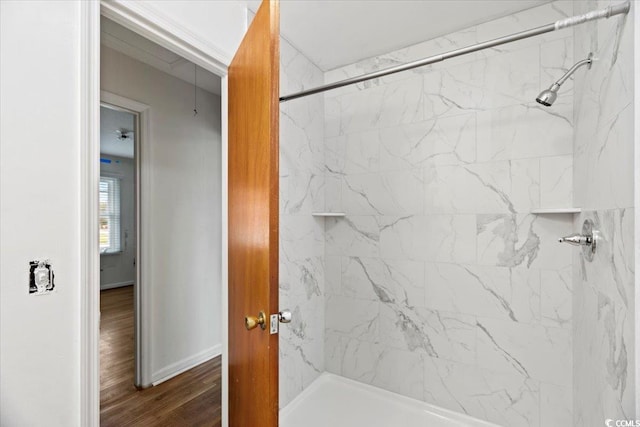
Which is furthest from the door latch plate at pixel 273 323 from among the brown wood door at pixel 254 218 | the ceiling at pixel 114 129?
the ceiling at pixel 114 129

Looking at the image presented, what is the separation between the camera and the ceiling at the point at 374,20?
1.59 m

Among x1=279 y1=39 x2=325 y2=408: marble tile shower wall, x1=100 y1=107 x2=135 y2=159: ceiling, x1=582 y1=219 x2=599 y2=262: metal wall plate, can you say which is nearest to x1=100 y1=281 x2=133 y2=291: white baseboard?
x1=100 y1=107 x2=135 y2=159: ceiling

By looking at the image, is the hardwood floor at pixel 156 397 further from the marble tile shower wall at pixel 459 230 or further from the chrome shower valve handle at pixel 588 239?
the chrome shower valve handle at pixel 588 239

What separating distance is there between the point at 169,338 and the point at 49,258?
1.71 m

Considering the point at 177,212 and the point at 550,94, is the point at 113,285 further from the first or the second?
the point at 550,94

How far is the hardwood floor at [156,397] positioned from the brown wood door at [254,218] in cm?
69

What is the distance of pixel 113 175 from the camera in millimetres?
5184

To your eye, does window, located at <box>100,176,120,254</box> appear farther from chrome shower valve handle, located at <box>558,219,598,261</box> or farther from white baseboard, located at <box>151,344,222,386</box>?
chrome shower valve handle, located at <box>558,219,598,261</box>

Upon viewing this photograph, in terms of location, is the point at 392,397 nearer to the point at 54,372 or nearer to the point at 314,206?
the point at 314,206

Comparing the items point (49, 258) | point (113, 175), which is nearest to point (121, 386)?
point (49, 258)

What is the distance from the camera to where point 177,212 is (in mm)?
2383

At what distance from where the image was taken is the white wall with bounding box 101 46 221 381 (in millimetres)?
2174

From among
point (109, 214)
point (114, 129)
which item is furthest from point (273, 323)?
point (109, 214)

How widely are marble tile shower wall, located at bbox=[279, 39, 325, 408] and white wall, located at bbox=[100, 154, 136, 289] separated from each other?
446 centimetres
